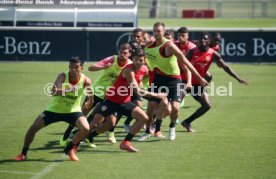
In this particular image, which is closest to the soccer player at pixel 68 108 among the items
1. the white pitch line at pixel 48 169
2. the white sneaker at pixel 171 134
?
the white pitch line at pixel 48 169

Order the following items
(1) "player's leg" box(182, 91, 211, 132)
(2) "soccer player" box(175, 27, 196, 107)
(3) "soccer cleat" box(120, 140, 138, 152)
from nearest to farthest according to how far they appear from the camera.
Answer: (3) "soccer cleat" box(120, 140, 138, 152), (2) "soccer player" box(175, 27, 196, 107), (1) "player's leg" box(182, 91, 211, 132)

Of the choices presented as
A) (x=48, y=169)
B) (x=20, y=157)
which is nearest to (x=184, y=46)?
(x=20, y=157)

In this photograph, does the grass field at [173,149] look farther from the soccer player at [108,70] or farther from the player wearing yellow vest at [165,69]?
the player wearing yellow vest at [165,69]

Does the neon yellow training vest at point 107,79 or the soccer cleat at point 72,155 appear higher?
the neon yellow training vest at point 107,79

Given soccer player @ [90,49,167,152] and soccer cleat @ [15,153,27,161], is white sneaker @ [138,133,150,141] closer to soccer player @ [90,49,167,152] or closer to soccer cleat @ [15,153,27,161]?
soccer player @ [90,49,167,152]

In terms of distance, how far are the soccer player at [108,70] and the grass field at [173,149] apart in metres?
0.37

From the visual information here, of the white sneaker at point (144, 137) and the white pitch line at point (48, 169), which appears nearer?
the white pitch line at point (48, 169)

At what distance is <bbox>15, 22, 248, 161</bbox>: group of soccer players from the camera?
1280 centimetres

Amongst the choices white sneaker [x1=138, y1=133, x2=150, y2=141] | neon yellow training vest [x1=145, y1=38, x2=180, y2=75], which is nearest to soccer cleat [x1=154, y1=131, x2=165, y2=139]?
white sneaker [x1=138, y1=133, x2=150, y2=141]

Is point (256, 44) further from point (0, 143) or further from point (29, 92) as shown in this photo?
point (0, 143)

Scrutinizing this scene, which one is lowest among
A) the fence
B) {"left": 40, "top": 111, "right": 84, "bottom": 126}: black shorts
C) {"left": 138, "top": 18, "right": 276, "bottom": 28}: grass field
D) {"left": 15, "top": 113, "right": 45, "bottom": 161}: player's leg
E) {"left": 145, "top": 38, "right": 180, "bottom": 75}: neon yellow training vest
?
{"left": 15, "top": 113, "right": 45, "bottom": 161}: player's leg

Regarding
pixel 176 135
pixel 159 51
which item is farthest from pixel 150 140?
pixel 159 51

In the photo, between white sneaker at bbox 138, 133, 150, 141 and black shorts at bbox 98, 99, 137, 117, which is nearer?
black shorts at bbox 98, 99, 137, 117

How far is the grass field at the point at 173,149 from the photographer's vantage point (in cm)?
1199
